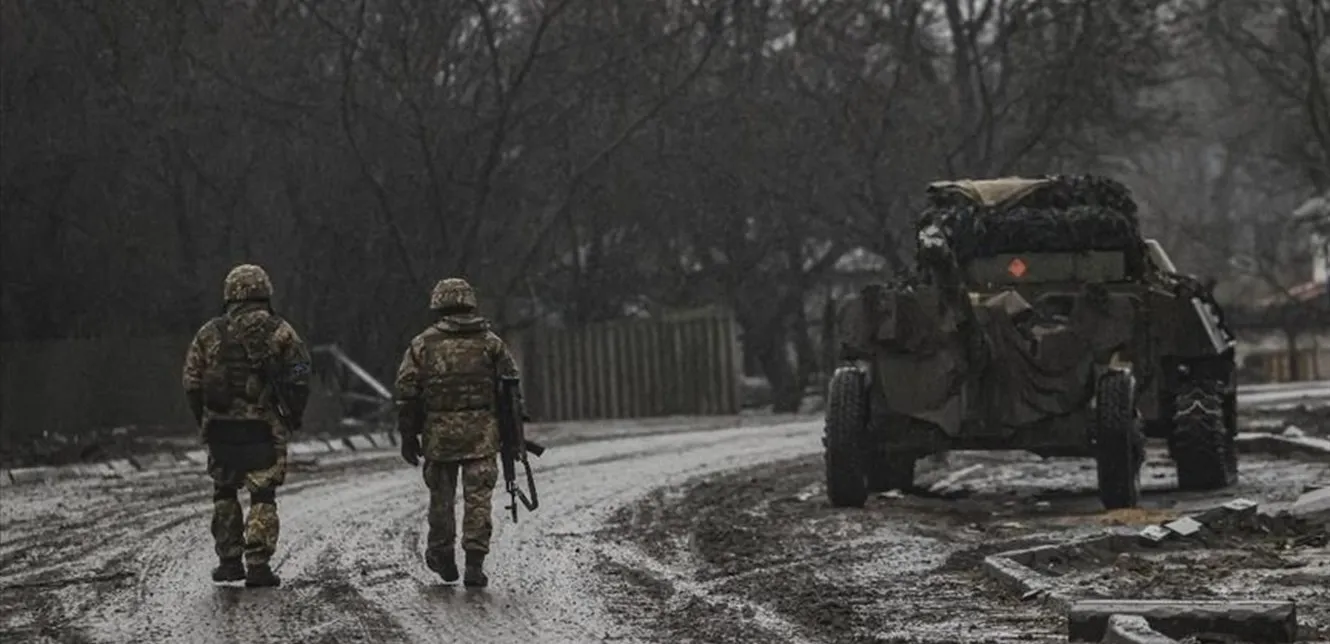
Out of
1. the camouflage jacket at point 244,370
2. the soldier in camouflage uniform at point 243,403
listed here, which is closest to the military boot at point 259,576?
the soldier in camouflage uniform at point 243,403

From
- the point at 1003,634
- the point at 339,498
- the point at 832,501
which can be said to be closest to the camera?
the point at 1003,634

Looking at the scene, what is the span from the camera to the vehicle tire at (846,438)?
1697cm

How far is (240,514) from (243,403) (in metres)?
0.59

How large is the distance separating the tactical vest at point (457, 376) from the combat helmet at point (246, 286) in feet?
3.25

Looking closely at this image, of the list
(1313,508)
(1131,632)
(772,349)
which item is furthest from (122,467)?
(772,349)

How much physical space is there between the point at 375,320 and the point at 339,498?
1710 cm

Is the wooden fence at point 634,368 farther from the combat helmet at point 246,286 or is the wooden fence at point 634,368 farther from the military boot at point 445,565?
the military boot at point 445,565

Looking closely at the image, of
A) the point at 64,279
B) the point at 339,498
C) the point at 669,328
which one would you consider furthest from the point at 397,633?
the point at 669,328

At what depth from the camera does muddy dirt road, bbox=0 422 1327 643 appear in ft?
34.5

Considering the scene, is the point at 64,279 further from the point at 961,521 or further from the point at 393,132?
the point at 961,521

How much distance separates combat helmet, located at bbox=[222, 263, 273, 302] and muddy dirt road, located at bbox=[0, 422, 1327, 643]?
1.51 m

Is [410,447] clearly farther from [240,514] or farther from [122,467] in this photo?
[122,467]

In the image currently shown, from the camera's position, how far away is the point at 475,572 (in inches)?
480

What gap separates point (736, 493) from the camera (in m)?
19.0
